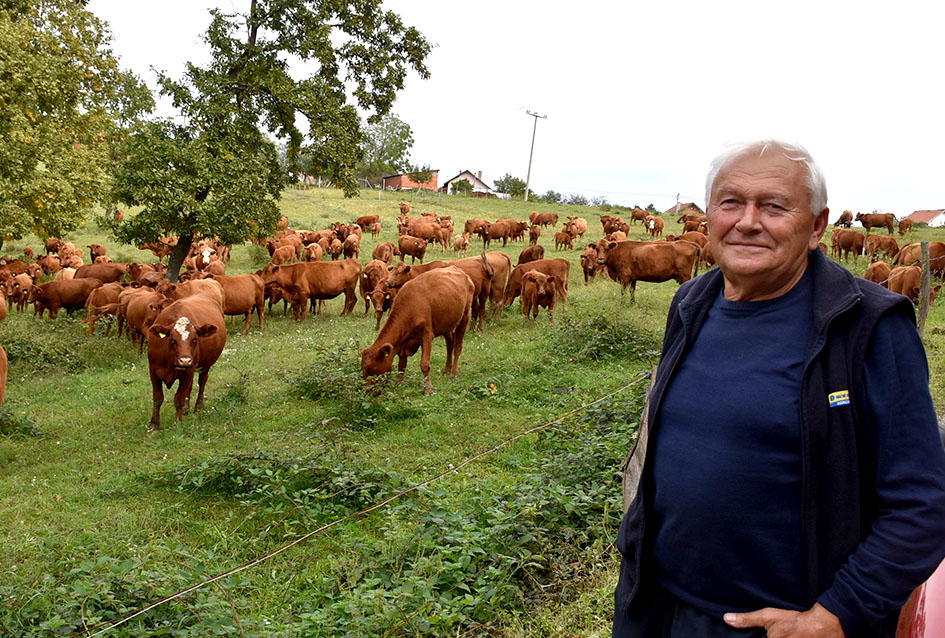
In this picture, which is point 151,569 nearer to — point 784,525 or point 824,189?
point 784,525

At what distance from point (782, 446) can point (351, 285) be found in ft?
65.7

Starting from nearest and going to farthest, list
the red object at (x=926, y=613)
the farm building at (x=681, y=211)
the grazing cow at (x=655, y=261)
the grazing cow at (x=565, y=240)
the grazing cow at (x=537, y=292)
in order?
1. the red object at (x=926, y=613)
2. the grazing cow at (x=537, y=292)
3. the grazing cow at (x=655, y=261)
4. the grazing cow at (x=565, y=240)
5. the farm building at (x=681, y=211)

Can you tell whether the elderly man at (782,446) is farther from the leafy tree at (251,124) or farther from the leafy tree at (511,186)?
the leafy tree at (511,186)

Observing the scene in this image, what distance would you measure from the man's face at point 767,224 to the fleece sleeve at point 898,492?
0.39 meters

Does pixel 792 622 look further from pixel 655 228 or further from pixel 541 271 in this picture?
pixel 655 228

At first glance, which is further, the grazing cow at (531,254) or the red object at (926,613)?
the grazing cow at (531,254)

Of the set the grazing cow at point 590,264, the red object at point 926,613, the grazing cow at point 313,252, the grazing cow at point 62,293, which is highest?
the red object at point 926,613

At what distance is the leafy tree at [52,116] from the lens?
53.4ft

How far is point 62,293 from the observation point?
19.5 meters

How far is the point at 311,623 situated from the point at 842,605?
360 centimetres

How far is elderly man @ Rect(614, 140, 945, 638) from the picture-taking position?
1987 millimetres

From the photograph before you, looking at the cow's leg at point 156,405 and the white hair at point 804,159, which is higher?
the white hair at point 804,159

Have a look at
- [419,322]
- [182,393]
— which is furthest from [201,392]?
[419,322]

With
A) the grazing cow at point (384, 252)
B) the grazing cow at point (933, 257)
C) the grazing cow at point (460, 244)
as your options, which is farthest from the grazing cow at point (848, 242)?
the grazing cow at point (384, 252)
